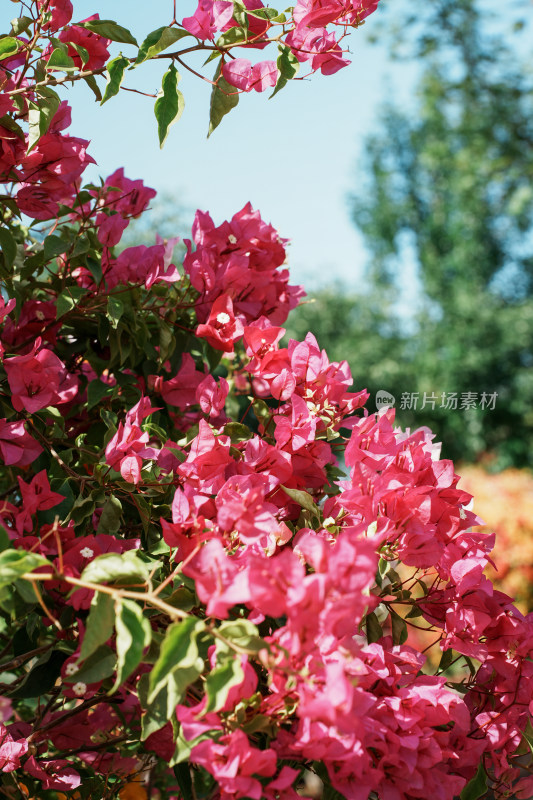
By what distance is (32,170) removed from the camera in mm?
727

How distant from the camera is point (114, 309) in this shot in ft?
2.27

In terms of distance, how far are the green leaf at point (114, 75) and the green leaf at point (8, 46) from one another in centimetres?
8

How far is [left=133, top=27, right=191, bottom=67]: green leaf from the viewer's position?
1.97 ft

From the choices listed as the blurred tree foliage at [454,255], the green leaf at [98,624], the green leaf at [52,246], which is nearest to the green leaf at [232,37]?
the green leaf at [52,246]

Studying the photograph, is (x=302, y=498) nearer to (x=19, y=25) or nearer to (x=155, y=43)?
(x=155, y=43)

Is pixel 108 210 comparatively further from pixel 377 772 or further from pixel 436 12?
pixel 436 12

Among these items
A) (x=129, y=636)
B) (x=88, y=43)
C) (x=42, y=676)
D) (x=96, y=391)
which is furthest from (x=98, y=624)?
(x=88, y=43)

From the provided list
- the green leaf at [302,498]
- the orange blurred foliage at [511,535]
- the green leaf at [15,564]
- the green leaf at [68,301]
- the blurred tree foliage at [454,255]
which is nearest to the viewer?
the green leaf at [15,564]

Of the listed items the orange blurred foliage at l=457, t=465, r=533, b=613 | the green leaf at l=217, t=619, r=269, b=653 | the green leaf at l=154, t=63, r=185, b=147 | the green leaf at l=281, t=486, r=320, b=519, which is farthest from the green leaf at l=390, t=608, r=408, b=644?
the orange blurred foliage at l=457, t=465, r=533, b=613

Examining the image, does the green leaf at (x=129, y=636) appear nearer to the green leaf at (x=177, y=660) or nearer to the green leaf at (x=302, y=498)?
the green leaf at (x=177, y=660)

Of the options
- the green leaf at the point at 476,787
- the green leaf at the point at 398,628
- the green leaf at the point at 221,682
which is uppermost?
the green leaf at the point at 221,682

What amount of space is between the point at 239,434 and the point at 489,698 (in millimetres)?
327

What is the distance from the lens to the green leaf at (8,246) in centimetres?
70

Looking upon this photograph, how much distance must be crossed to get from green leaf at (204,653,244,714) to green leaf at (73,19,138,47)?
50cm
